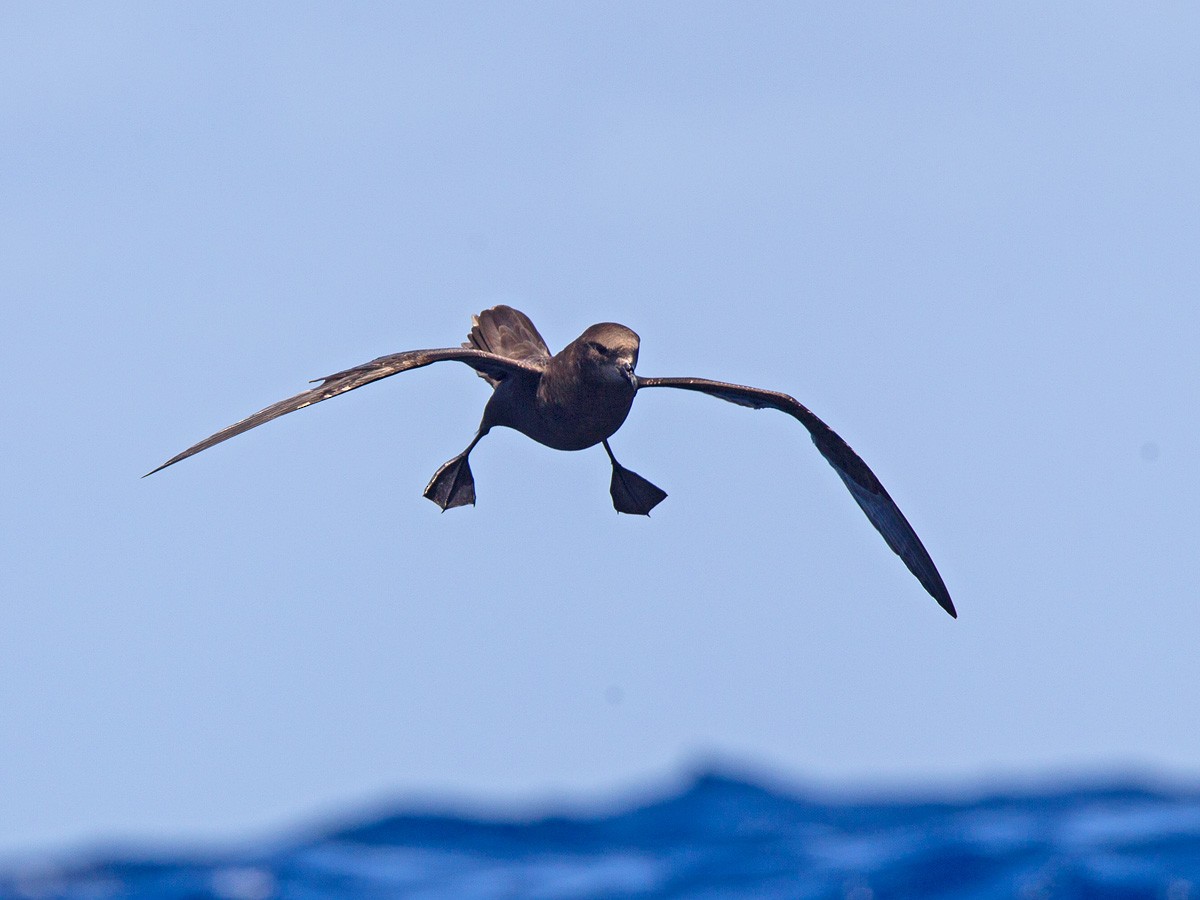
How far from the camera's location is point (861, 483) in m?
8.35

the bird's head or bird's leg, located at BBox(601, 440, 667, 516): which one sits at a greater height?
bird's leg, located at BBox(601, 440, 667, 516)

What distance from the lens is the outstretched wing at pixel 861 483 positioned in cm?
746

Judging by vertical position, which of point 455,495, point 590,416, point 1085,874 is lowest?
point 590,416

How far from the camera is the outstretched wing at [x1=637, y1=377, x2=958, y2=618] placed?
294 inches

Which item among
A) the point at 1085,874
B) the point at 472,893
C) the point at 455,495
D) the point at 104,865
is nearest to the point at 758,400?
the point at 455,495

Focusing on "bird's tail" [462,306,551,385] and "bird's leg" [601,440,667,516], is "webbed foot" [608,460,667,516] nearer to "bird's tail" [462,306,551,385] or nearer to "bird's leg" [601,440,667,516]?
"bird's leg" [601,440,667,516]

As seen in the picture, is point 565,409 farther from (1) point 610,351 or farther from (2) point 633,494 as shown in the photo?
(2) point 633,494

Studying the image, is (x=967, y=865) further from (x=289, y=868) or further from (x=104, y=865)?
(x=104, y=865)

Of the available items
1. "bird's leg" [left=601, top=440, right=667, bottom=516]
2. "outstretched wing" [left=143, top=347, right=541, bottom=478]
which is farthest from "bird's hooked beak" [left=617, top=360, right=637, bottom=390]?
"bird's leg" [left=601, top=440, right=667, bottom=516]

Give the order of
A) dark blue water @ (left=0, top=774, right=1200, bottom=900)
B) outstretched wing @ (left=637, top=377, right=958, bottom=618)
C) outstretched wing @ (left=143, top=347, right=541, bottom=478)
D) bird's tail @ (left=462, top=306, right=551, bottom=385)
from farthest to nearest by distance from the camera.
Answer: dark blue water @ (left=0, top=774, right=1200, bottom=900) < bird's tail @ (left=462, top=306, right=551, bottom=385) < outstretched wing @ (left=637, top=377, right=958, bottom=618) < outstretched wing @ (left=143, top=347, right=541, bottom=478)

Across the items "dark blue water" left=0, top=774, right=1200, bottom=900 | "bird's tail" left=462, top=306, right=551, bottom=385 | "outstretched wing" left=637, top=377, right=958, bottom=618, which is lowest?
"outstretched wing" left=637, top=377, right=958, bottom=618

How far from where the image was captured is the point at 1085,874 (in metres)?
21.5

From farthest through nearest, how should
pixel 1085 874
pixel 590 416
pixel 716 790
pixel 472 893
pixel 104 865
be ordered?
pixel 716 790
pixel 104 865
pixel 472 893
pixel 1085 874
pixel 590 416

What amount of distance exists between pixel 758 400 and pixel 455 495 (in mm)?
1633
